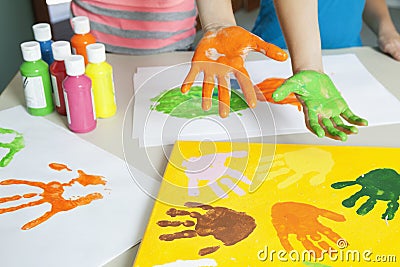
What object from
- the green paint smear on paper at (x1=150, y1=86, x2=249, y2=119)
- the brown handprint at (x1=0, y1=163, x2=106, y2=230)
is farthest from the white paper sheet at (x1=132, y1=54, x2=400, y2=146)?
the brown handprint at (x1=0, y1=163, x2=106, y2=230)

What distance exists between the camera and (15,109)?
A: 3.05 feet

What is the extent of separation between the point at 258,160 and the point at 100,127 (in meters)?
0.28

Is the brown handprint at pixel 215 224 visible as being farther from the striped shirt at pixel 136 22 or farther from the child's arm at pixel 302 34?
the striped shirt at pixel 136 22

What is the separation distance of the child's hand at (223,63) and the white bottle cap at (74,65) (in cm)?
16

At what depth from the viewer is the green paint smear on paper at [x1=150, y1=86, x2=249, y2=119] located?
34.5 inches

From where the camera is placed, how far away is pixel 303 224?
0.63 m

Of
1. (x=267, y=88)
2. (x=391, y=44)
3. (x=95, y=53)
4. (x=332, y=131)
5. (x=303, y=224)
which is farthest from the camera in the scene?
(x=391, y=44)

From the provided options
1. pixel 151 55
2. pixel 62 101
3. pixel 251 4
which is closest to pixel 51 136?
pixel 62 101

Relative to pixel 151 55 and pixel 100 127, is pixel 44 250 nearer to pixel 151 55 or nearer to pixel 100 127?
pixel 100 127

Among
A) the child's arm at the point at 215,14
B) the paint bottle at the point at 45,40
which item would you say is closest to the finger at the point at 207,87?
the child's arm at the point at 215,14

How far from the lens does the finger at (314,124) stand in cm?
73

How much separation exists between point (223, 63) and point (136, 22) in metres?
0.36

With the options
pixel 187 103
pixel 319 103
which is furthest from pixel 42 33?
pixel 319 103

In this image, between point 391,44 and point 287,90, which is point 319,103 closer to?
point 287,90
